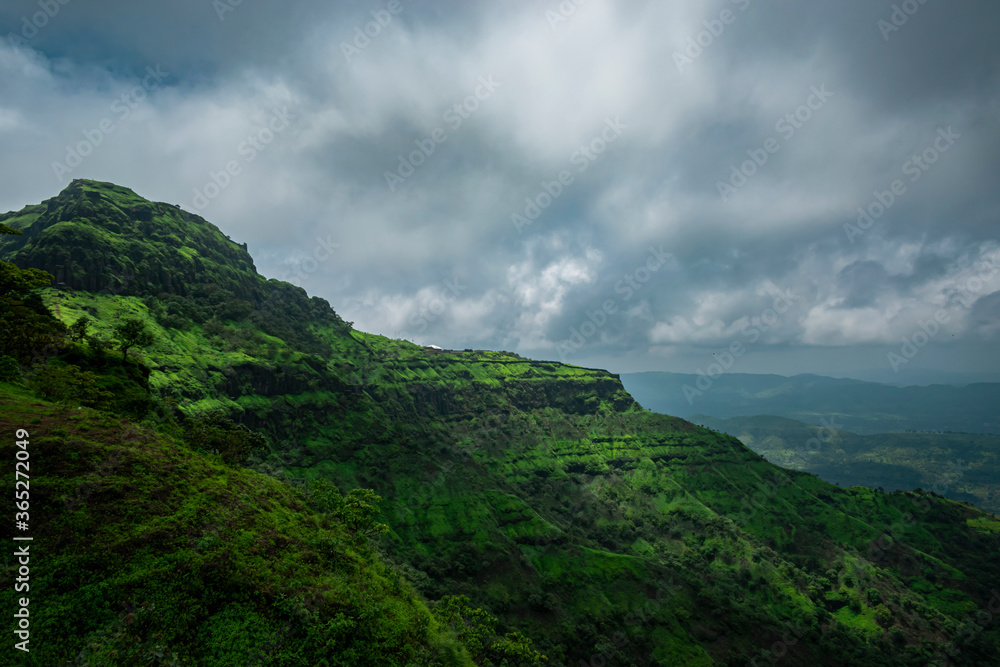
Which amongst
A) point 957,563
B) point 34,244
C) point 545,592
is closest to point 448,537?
point 545,592

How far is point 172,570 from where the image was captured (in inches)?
882

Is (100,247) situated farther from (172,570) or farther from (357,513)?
(172,570)

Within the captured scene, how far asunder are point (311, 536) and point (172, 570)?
447 inches

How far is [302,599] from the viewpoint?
82.2 ft

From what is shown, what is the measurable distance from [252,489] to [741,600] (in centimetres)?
14851

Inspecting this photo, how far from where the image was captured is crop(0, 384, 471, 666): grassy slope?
19.2 metres

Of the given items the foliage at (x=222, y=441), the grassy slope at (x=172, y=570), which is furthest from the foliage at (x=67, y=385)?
the foliage at (x=222, y=441)

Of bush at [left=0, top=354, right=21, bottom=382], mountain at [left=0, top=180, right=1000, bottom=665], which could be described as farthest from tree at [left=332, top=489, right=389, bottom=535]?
bush at [left=0, top=354, right=21, bottom=382]

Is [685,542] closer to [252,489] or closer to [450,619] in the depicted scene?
[450,619]

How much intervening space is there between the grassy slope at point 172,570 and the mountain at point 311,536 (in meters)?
0.13

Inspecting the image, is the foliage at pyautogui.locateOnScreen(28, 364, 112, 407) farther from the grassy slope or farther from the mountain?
the grassy slope

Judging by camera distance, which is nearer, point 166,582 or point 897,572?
point 166,582

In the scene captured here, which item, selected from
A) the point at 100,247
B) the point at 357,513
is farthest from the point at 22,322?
the point at 100,247

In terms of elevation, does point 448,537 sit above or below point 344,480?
below
